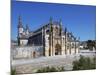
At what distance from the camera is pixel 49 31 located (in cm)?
288

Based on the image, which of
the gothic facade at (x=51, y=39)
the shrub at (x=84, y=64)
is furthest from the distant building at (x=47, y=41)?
the shrub at (x=84, y=64)

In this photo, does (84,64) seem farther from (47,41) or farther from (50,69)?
(47,41)

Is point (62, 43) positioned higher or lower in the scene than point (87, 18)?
lower

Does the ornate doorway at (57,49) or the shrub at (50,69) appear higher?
the ornate doorway at (57,49)

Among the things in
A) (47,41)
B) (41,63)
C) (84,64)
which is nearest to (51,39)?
(47,41)

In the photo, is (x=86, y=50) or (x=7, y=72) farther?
(x=86, y=50)

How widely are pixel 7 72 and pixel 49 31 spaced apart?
0.79m

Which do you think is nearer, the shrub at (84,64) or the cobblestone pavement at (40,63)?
the cobblestone pavement at (40,63)

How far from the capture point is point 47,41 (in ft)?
9.37

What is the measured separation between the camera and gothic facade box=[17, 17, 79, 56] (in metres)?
2.77

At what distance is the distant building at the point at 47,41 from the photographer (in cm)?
276

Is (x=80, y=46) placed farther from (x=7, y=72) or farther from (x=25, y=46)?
(x=7, y=72)

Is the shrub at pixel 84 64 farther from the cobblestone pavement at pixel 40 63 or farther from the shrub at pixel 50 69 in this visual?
the shrub at pixel 50 69
